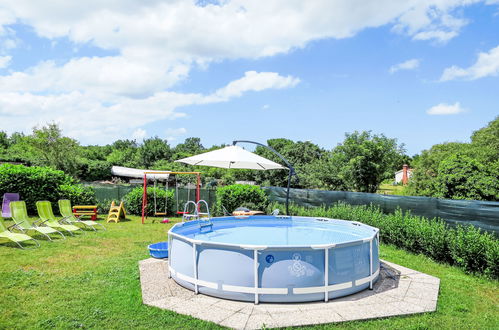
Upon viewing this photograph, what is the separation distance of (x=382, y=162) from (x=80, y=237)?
16222 millimetres

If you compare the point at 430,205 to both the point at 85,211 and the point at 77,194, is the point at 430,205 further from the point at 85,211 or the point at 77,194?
the point at 77,194

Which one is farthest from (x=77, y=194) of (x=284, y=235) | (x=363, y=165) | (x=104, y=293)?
(x=363, y=165)

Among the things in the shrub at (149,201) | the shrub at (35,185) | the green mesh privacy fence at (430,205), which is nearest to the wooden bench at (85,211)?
the shrub at (35,185)

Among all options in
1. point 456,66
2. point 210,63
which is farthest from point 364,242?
point 456,66

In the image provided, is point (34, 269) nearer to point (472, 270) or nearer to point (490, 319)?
point (490, 319)

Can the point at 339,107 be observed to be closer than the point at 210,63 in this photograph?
No

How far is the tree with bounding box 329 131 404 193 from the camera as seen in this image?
1983 centimetres

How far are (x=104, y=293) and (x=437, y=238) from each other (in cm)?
716

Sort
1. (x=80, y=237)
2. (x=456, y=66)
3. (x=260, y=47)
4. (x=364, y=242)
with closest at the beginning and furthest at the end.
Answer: (x=364, y=242) < (x=80, y=237) < (x=260, y=47) < (x=456, y=66)

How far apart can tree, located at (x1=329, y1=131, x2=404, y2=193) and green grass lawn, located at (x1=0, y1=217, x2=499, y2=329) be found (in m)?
11.0

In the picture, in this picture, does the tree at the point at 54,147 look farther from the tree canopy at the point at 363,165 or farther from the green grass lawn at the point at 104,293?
the green grass lawn at the point at 104,293

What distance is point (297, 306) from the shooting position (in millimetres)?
5277

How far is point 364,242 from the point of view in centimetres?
596

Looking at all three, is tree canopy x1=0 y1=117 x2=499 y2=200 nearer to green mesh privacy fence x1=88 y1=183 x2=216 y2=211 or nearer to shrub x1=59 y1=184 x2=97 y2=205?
green mesh privacy fence x1=88 y1=183 x2=216 y2=211
